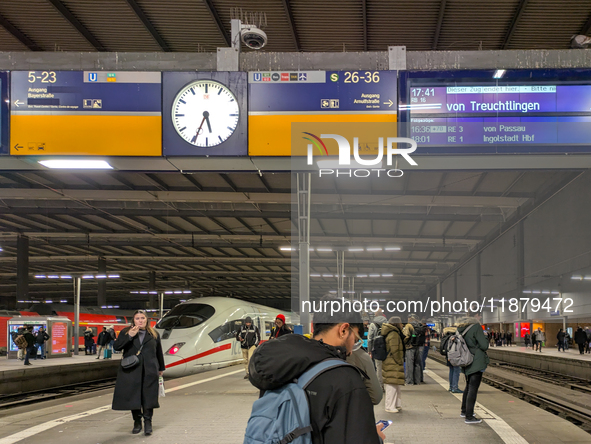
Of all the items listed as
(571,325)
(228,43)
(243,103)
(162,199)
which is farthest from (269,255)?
(243,103)

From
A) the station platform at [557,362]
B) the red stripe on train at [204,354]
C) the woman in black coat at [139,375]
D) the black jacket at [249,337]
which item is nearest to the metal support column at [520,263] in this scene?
the woman in black coat at [139,375]

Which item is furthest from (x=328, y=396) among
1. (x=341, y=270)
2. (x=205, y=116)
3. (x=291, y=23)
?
(x=291, y=23)

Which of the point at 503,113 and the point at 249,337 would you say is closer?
the point at 503,113

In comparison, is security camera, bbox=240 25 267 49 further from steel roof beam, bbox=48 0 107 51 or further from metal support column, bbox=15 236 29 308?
metal support column, bbox=15 236 29 308

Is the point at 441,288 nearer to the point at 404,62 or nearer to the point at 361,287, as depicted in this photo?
the point at 361,287

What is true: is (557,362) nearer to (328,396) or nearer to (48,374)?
(48,374)

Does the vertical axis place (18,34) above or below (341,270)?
above

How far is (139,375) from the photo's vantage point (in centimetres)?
665

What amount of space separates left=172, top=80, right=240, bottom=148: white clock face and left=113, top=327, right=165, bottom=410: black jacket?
249 cm

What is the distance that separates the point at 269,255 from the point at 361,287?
35120 millimetres

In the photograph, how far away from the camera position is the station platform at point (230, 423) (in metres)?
6.59

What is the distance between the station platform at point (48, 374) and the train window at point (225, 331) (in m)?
5.16

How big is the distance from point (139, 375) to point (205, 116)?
3.07 meters

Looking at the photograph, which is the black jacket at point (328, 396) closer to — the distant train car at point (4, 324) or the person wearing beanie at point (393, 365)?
the person wearing beanie at point (393, 365)
